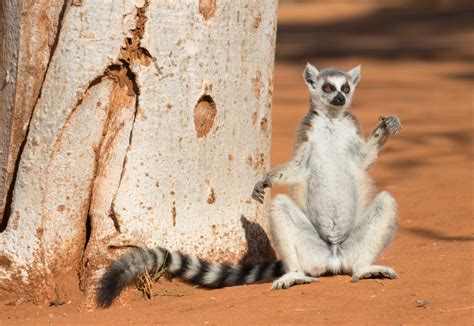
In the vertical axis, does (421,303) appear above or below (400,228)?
below

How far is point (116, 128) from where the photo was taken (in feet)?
18.9

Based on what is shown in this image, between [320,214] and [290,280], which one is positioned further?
[320,214]

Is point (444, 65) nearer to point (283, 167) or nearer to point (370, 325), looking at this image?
point (283, 167)

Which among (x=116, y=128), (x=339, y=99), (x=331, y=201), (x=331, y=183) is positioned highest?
(x=339, y=99)

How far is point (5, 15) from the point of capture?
607 cm

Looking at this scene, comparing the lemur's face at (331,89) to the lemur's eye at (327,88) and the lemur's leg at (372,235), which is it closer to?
the lemur's eye at (327,88)

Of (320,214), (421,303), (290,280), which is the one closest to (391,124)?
(320,214)

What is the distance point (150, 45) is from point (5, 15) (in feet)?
3.27

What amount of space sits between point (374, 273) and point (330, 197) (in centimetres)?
63

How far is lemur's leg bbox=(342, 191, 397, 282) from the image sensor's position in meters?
5.87

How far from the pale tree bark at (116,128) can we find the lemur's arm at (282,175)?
10.2 inches

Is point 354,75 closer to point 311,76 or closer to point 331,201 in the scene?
point 311,76

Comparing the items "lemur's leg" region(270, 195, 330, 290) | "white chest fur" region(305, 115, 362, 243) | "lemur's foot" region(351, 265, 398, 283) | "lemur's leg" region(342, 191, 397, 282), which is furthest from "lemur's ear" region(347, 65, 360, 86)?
"lemur's foot" region(351, 265, 398, 283)

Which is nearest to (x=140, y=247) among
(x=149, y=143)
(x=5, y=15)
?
(x=149, y=143)
